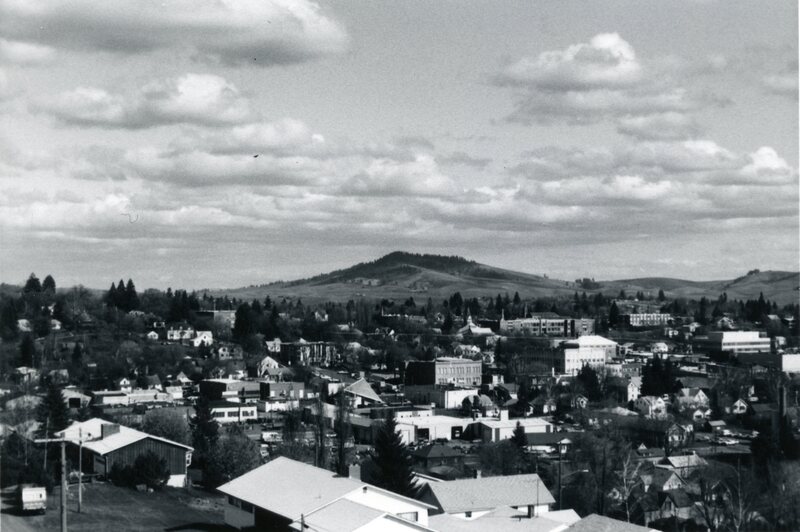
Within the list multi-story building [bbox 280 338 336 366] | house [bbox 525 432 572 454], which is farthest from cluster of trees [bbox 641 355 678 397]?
multi-story building [bbox 280 338 336 366]

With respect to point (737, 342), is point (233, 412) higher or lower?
lower

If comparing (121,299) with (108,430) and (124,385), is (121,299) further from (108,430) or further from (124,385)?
(108,430)

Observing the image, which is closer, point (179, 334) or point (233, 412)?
point (233, 412)

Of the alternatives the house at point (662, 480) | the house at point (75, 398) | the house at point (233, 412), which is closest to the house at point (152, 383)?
the house at point (75, 398)

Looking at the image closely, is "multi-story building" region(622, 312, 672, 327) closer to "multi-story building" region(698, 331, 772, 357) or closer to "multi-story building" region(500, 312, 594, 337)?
"multi-story building" region(500, 312, 594, 337)

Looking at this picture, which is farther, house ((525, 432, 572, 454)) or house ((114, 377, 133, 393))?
house ((114, 377, 133, 393))

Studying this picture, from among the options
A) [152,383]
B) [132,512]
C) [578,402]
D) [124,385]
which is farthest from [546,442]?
[152,383]
